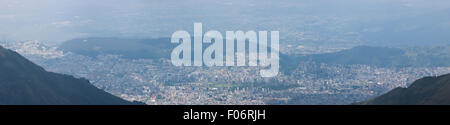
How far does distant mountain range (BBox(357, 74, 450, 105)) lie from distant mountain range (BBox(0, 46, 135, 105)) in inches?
1103

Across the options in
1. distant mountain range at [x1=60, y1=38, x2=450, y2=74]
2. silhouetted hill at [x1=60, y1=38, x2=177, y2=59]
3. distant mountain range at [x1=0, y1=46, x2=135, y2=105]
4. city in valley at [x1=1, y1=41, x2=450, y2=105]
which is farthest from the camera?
silhouetted hill at [x1=60, y1=38, x2=177, y2=59]

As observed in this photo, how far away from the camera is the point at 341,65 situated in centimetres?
12900

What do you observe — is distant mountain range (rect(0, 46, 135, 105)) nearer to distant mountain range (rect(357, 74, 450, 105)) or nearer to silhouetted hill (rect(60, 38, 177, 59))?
distant mountain range (rect(357, 74, 450, 105))

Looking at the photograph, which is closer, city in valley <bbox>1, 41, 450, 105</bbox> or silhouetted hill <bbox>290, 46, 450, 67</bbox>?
city in valley <bbox>1, 41, 450, 105</bbox>

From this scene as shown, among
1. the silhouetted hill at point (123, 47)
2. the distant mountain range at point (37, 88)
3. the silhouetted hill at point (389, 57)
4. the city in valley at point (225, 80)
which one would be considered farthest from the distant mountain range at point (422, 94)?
A: the silhouetted hill at point (123, 47)

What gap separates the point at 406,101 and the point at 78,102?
3044 cm

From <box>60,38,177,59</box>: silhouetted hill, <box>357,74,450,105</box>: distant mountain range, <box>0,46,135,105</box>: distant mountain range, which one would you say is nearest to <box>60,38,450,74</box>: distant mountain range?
<box>60,38,177,59</box>: silhouetted hill

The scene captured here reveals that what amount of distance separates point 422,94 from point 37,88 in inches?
1385

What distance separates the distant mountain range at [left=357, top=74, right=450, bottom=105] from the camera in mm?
45406

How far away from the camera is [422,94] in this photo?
4894 cm

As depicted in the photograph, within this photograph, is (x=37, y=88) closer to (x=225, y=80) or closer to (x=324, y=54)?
(x=225, y=80)

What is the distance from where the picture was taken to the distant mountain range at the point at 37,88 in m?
53.1
